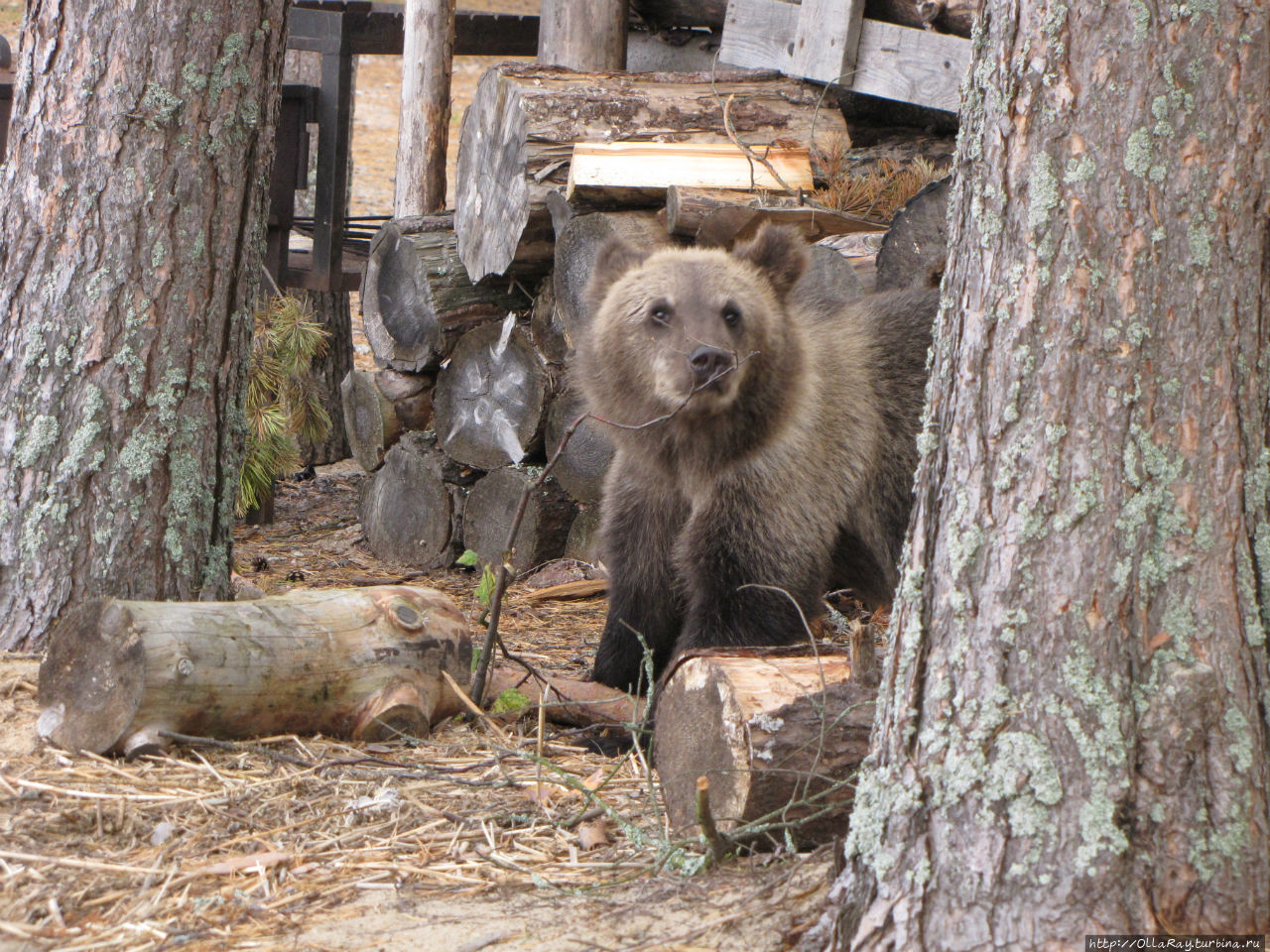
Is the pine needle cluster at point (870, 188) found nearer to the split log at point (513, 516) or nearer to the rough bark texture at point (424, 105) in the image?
the split log at point (513, 516)

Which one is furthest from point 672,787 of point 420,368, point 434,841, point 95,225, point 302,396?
point 302,396

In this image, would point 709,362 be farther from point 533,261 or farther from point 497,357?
point 497,357

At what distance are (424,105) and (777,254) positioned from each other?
353 centimetres

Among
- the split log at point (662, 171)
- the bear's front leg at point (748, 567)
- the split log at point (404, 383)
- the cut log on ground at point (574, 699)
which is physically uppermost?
the split log at point (662, 171)

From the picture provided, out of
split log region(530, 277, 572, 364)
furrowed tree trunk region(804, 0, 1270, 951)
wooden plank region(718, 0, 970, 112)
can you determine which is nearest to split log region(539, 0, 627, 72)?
wooden plank region(718, 0, 970, 112)

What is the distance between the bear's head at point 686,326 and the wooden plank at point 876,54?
7.11 feet

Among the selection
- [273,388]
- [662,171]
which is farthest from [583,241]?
[273,388]

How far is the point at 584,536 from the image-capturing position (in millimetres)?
6352

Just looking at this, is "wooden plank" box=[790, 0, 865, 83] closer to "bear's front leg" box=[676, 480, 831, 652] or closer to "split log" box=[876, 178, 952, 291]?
"split log" box=[876, 178, 952, 291]

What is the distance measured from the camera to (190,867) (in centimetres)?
282

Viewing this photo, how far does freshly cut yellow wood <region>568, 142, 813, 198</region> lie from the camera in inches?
210

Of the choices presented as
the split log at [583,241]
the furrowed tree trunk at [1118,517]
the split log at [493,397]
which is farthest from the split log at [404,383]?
the furrowed tree trunk at [1118,517]

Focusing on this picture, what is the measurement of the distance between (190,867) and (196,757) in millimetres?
638

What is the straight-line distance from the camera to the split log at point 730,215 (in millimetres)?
5137
